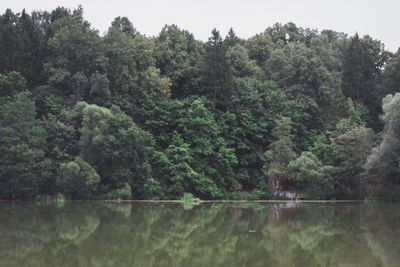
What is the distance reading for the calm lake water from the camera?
42.1 feet

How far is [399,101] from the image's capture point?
35312 millimetres

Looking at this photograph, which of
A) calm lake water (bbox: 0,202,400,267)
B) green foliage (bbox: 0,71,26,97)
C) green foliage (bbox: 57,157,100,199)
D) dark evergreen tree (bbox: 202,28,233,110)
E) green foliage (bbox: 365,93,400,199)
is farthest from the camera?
dark evergreen tree (bbox: 202,28,233,110)

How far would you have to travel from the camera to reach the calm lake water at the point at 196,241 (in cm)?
1284

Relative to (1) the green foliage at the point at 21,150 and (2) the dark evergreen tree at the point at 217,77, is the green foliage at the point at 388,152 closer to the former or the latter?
(2) the dark evergreen tree at the point at 217,77

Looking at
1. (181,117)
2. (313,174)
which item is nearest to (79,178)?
(181,117)

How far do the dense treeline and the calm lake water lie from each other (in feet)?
46.3

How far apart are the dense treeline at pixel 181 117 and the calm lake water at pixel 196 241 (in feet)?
46.3

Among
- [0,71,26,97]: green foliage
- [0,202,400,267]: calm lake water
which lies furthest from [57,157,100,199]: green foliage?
[0,202,400,267]: calm lake water

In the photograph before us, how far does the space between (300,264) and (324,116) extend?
38719 mm

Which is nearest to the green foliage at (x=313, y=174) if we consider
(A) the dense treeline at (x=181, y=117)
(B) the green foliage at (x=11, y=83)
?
(A) the dense treeline at (x=181, y=117)

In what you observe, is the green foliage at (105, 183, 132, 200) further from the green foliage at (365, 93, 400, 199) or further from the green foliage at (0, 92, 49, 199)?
the green foliage at (365, 93, 400, 199)

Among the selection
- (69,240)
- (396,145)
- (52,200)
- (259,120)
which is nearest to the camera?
(69,240)

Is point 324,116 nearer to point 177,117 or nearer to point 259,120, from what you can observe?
point 259,120

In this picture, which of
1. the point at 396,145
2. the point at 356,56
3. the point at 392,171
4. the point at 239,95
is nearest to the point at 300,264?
the point at 396,145
